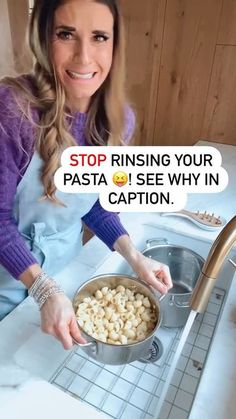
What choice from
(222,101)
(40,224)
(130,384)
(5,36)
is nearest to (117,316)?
(130,384)

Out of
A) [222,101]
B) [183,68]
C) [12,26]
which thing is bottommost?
[222,101]

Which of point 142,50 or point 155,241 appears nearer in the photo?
point 155,241

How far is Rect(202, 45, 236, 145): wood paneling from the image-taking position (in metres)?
1.32

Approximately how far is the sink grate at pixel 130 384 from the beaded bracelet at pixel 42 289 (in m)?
0.11

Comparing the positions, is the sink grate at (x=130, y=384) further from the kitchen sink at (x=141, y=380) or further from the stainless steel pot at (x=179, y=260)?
the stainless steel pot at (x=179, y=260)

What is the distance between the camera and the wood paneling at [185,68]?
4.25ft

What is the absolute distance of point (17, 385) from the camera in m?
0.48

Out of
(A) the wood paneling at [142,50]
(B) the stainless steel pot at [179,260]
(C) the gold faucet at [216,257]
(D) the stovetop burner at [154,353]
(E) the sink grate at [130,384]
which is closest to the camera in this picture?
(C) the gold faucet at [216,257]

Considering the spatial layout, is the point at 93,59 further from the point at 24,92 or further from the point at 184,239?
the point at 184,239

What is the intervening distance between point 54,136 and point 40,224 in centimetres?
20

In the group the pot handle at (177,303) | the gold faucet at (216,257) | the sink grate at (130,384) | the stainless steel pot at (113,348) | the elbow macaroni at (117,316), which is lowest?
the sink grate at (130,384)

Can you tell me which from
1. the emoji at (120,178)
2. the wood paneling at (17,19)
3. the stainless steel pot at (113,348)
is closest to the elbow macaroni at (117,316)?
the stainless steel pot at (113,348)

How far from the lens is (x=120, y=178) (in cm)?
86

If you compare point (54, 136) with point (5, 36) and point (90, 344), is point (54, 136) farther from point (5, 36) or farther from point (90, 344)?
point (5, 36)
